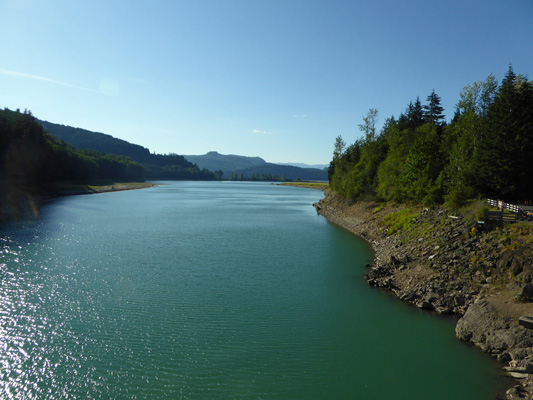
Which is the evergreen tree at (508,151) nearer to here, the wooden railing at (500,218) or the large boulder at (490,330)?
the wooden railing at (500,218)

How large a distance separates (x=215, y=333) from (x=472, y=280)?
17.0 m

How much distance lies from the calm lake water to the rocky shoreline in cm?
103

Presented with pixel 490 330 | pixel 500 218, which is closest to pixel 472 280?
pixel 490 330

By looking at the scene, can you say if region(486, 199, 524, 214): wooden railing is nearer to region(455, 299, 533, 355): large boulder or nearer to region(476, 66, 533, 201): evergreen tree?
region(476, 66, 533, 201): evergreen tree

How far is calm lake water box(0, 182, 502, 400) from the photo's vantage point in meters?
14.0

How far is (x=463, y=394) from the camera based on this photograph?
13656mm

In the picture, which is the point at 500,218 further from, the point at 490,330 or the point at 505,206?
the point at 490,330

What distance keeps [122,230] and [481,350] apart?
46.0 meters

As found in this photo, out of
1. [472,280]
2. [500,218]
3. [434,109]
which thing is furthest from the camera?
[434,109]

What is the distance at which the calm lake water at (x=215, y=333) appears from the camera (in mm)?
13961

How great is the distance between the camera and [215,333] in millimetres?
18281

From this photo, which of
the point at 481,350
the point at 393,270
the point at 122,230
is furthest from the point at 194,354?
the point at 122,230

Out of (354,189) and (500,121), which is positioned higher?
(500,121)

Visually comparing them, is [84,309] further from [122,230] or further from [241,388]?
[122,230]
